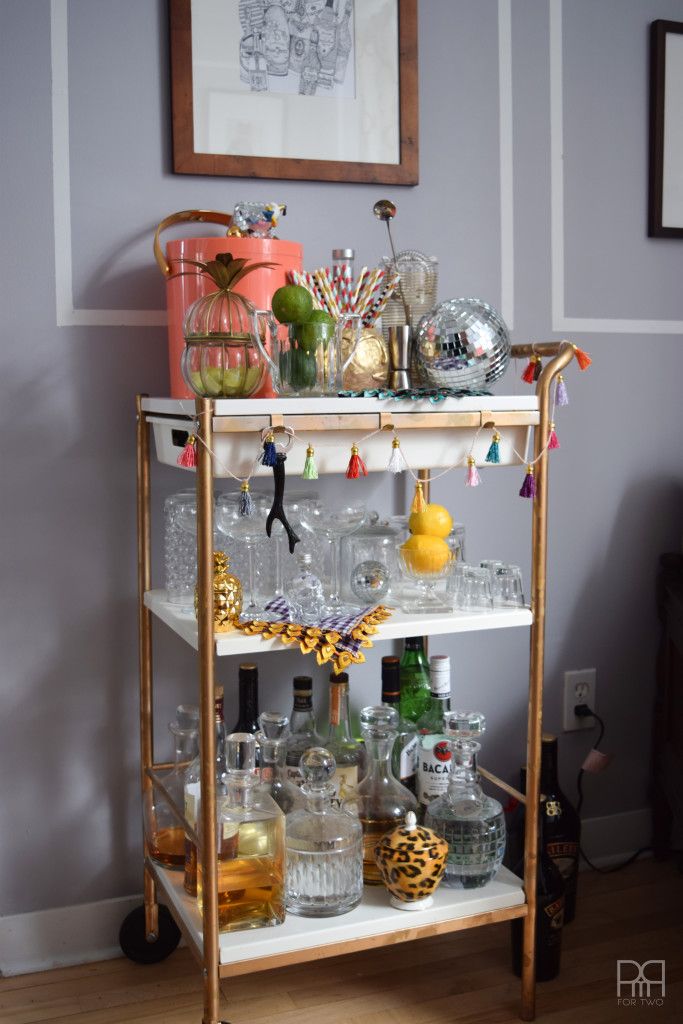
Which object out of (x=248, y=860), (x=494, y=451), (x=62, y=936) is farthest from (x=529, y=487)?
(x=62, y=936)

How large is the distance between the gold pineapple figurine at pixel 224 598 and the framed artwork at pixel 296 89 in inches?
27.7

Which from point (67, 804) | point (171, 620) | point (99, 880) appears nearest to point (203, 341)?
point (171, 620)

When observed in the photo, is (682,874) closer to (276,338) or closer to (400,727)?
(400,727)

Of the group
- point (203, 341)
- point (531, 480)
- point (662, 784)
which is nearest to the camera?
point (203, 341)

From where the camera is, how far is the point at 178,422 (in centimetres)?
146

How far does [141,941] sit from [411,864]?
0.56 meters

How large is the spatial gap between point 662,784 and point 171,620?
1.16 meters

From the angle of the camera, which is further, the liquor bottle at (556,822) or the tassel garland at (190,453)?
the liquor bottle at (556,822)

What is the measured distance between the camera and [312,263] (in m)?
1.83

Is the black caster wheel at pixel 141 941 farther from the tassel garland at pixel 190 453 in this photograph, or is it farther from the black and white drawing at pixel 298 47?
the black and white drawing at pixel 298 47

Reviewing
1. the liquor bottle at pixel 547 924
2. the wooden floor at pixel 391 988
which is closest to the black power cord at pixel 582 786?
the wooden floor at pixel 391 988

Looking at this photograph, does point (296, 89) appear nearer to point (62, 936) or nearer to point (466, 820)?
point (466, 820)

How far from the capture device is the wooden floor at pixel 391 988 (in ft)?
5.41

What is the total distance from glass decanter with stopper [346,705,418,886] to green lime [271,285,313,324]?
62 centimetres
